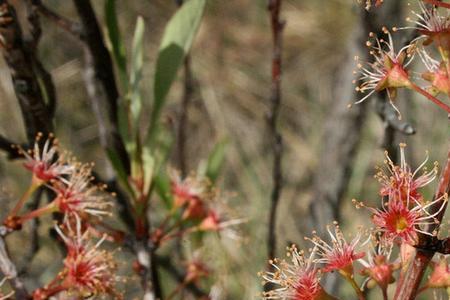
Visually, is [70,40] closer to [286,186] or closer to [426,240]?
[286,186]

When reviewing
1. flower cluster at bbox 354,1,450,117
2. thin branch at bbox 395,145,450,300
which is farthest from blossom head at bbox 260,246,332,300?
flower cluster at bbox 354,1,450,117

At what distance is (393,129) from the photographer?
4.41ft

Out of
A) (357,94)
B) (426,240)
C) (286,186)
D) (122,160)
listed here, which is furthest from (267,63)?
(426,240)

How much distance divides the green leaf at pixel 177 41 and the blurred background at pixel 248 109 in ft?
4.79

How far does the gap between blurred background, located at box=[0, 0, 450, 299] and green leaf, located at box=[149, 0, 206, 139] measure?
4.79 feet

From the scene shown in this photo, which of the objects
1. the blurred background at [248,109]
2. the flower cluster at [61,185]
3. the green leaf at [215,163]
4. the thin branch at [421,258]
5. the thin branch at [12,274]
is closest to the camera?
the thin branch at [421,258]

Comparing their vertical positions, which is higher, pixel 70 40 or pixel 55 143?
pixel 70 40

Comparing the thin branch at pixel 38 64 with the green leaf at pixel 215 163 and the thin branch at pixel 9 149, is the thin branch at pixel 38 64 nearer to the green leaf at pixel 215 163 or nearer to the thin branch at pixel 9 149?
the thin branch at pixel 9 149

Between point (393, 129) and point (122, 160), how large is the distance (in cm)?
46

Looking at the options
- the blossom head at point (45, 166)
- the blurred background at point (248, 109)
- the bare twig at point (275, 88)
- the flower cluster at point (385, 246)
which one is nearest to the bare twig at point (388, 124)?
the bare twig at point (275, 88)

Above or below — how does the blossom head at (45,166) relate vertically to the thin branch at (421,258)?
above

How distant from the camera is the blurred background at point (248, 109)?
3156 mm

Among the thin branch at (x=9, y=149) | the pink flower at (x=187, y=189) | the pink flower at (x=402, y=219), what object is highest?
the thin branch at (x=9, y=149)

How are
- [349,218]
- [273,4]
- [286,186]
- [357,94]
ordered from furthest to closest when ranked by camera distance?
[286,186] → [349,218] → [357,94] → [273,4]
